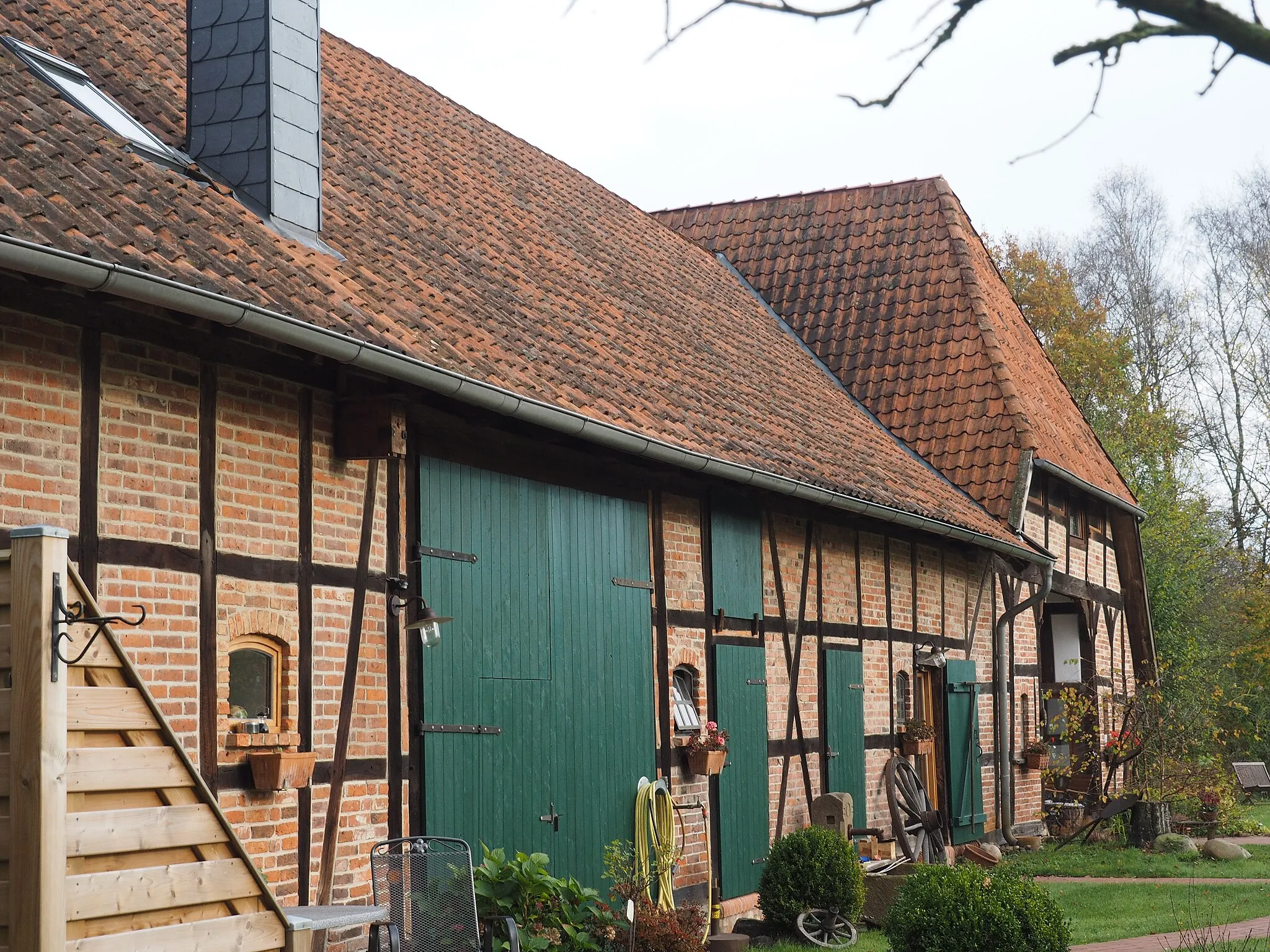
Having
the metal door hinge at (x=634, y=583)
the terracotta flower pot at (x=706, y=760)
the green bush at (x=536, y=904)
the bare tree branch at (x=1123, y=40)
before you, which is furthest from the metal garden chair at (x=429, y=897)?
the bare tree branch at (x=1123, y=40)

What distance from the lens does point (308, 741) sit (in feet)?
22.3

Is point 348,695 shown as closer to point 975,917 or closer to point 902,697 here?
point 975,917

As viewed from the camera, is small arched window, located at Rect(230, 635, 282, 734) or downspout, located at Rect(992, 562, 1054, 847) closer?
small arched window, located at Rect(230, 635, 282, 734)

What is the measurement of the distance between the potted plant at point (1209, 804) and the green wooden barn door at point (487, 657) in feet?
33.2

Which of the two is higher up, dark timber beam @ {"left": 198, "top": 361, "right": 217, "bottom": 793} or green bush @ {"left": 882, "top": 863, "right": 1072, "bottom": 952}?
dark timber beam @ {"left": 198, "top": 361, "right": 217, "bottom": 793}

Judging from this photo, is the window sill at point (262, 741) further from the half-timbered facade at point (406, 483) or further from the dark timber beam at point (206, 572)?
the dark timber beam at point (206, 572)

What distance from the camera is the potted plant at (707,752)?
998 centimetres

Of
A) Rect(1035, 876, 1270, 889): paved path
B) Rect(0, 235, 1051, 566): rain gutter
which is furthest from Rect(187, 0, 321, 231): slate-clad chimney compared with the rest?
Rect(1035, 876, 1270, 889): paved path

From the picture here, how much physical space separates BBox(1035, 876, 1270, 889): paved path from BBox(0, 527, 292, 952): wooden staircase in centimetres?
1020

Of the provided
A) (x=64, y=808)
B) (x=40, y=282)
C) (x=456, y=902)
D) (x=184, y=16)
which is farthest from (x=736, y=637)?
(x=64, y=808)

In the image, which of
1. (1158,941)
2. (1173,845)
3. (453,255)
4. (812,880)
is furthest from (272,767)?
(1173,845)

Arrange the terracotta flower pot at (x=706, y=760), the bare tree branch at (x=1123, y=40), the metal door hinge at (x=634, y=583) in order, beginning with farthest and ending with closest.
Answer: the terracotta flower pot at (x=706, y=760) → the metal door hinge at (x=634, y=583) → the bare tree branch at (x=1123, y=40)

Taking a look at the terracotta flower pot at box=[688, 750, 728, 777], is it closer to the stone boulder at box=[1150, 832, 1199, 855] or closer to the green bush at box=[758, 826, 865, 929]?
the green bush at box=[758, 826, 865, 929]

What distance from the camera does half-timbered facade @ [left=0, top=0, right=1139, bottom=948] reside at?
6.03 meters
